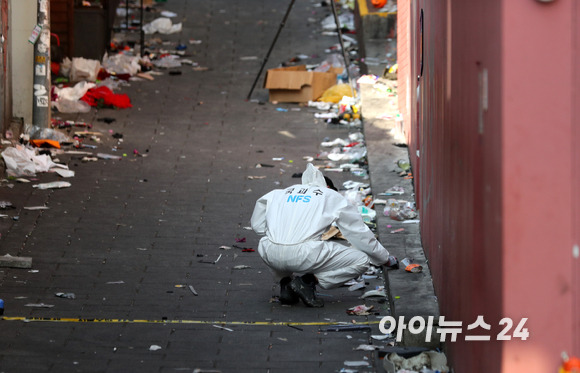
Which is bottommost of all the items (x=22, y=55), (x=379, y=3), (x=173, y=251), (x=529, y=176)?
(x=173, y=251)

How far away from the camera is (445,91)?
6.76 meters

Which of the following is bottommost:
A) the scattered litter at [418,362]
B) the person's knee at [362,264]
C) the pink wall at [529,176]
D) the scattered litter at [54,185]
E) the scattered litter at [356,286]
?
the scattered litter at [356,286]

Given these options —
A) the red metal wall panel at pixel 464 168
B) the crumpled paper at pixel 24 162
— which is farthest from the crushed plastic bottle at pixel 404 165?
the crumpled paper at pixel 24 162

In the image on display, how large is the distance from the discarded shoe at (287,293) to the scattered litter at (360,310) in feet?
1.52

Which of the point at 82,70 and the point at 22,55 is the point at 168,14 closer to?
the point at 82,70

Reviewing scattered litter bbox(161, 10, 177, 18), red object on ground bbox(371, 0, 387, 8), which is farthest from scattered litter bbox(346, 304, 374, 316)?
scattered litter bbox(161, 10, 177, 18)

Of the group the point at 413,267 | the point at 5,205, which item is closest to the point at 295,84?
the point at 5,205

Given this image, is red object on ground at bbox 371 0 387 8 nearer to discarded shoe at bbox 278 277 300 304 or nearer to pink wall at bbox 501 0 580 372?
discarded shoe at bbox 278 277 300 304

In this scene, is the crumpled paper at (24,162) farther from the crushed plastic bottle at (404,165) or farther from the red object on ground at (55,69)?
the red object on ground at (55,69)

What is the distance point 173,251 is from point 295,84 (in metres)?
6.32

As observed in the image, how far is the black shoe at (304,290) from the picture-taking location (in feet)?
26.3

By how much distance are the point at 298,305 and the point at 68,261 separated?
2.30 metres

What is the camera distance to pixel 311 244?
25.6 ft

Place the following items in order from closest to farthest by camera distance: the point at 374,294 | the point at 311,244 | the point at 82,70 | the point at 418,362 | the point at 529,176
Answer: the point at 529,176
the point at 418,362
the point at 311,244
the point at 374,294
the point at 82,70
